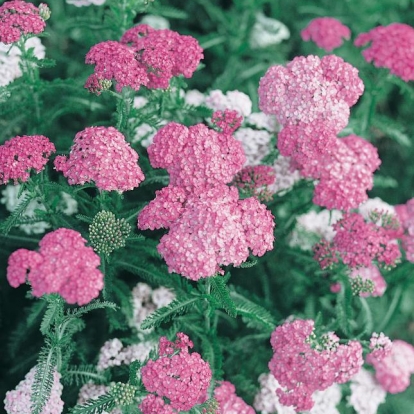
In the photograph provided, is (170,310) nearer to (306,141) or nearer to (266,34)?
(306,141)

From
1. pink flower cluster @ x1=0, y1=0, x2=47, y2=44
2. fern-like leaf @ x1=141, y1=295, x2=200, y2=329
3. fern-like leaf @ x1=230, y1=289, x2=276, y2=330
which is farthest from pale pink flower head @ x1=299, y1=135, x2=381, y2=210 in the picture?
pink flower cluster @ x1=0, y1=0, x2=47, y2=44

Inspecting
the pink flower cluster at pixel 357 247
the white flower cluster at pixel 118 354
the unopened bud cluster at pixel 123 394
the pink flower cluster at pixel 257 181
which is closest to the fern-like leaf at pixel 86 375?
the white flower cluster at pixel 118 354

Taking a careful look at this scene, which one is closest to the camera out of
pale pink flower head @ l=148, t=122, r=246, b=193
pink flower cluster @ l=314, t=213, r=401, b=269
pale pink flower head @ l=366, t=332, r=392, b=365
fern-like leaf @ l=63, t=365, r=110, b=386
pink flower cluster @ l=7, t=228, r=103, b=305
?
pink flower cluster @ l=7, t=228, r=103, b=305

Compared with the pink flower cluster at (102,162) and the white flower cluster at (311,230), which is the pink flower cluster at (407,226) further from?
the pink flower cluster at (102,162)

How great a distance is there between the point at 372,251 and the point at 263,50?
2729 mm

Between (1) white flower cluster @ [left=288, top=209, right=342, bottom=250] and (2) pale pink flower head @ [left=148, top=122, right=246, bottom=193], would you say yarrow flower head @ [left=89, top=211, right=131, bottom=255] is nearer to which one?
(2) pale pink flower head @ [left=148, top=122, right=246, bottom=193]

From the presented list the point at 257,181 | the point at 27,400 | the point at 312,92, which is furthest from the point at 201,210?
the point at 27,400

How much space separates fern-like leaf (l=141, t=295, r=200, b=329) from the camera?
10.8ft

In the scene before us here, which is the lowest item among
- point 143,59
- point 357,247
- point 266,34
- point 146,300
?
point 146,300

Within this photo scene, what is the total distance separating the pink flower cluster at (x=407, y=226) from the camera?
4.13m

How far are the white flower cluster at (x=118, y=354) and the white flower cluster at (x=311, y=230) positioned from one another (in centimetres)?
143

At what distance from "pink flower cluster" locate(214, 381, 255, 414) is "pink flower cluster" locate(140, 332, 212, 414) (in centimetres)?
42

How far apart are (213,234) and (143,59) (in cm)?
123

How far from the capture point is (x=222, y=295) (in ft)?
10.7
